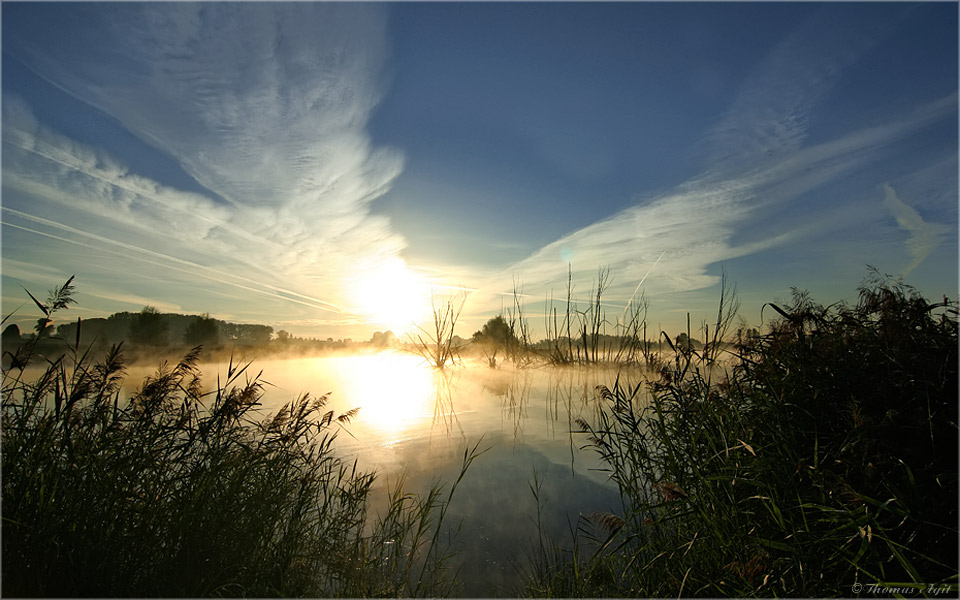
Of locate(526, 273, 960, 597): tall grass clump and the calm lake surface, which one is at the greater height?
locate(526, 273, 960, 597): tall grass clump

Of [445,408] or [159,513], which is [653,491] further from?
[445,408]

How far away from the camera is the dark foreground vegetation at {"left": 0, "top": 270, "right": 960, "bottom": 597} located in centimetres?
200

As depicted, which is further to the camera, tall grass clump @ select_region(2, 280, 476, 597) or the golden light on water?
the golden light on water

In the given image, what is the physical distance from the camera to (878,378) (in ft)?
7.90

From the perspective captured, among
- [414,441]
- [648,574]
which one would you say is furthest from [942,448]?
[414,441]

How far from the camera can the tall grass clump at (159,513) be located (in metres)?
2.14

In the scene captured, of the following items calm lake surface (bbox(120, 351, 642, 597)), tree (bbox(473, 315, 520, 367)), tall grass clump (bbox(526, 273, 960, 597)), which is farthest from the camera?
tree (bbox(473, 315, 520, 367))

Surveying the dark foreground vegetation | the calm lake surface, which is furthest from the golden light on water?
the dark foreground vegetation

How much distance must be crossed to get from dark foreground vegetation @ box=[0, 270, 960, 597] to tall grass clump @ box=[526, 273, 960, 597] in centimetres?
1

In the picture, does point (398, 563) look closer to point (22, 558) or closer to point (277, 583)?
point (277, 583)

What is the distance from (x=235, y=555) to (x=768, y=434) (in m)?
3.22

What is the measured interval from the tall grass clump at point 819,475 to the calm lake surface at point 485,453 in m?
0.42

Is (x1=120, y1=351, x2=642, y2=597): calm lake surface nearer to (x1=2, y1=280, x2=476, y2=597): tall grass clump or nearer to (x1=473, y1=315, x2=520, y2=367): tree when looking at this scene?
(x1=2, y1=280, x2=476, y2=597): tall grass clump

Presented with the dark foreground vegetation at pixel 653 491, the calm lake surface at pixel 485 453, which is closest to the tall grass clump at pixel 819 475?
the dark foreground vegetation at pixel 653 491
